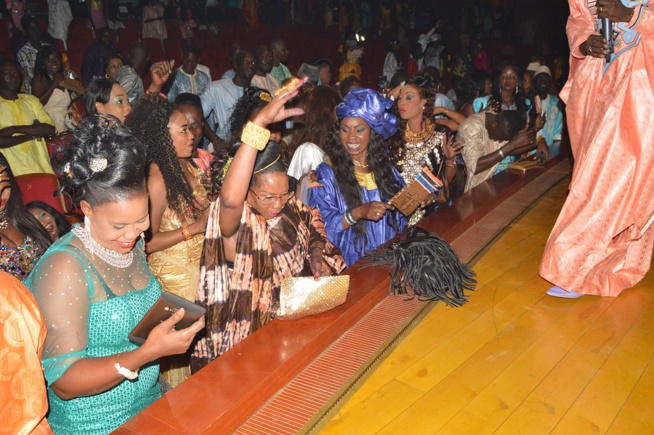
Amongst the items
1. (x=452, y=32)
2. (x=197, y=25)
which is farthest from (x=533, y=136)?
(x=452, y=32)

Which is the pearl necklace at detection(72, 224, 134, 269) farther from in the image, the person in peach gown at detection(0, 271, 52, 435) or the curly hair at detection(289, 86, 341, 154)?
the curly hair at detection(289, 86, 341, 154)

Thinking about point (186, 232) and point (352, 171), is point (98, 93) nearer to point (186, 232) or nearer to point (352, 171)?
point (186, 232)

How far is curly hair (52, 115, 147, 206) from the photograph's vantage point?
1.62 m

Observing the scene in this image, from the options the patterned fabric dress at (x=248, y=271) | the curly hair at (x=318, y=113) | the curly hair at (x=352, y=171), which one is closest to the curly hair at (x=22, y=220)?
the patterned fabric dress at (x=248, y=271)

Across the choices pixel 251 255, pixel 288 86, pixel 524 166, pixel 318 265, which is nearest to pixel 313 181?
pixel 318 265

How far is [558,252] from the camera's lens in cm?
280

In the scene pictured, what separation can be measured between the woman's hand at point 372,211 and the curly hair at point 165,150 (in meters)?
0.83

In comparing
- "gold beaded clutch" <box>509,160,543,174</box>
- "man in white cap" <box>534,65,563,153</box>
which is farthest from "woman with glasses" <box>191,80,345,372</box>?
"man in white cap" <box>534,65,563,153</box>

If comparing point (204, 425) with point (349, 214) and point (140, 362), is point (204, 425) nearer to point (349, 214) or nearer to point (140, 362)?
point (140, 362)

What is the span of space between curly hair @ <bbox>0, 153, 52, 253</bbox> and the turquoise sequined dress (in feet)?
3.42

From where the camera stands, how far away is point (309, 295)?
2244 millimetres

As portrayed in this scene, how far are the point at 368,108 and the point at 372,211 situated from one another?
25.1 inches

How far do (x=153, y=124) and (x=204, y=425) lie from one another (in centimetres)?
170

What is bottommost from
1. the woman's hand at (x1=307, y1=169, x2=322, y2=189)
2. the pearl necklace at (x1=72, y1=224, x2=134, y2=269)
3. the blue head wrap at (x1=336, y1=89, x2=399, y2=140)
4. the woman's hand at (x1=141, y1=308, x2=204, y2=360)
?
the woman's hand at (x1=307, y1=169, x2=322, y2=189)
